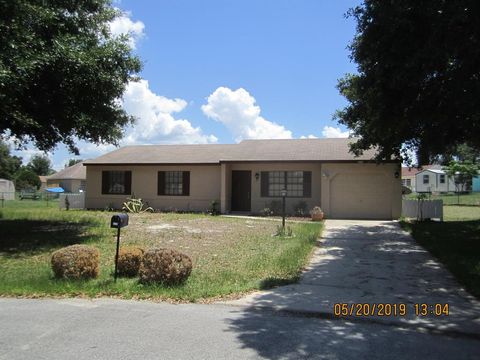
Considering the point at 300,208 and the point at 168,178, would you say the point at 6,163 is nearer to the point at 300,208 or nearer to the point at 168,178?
the point at 168,178

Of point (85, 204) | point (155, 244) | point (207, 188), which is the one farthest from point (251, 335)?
point (85, 204)

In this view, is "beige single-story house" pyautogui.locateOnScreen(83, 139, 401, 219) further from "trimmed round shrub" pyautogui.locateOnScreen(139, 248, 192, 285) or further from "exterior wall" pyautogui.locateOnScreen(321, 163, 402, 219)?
"trimmed round shrub" pyautogui.locateOnScreen(139, 248, 192, 285)

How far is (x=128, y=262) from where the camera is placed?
7.79m

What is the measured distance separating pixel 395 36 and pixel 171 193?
1704 cm

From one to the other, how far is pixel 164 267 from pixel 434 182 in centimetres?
5787

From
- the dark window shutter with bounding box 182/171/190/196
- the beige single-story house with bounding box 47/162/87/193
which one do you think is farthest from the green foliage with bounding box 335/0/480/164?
the beige single-story house with bounding box 47/162/87/193

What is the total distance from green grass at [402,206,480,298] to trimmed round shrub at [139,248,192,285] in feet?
14.7

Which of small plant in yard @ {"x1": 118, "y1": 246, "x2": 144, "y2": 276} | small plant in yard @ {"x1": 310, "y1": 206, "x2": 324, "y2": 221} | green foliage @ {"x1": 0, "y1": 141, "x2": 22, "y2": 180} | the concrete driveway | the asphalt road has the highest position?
green foliage @ {"x1": 0, "y1": 141, "x2": 22, "y2": 180}

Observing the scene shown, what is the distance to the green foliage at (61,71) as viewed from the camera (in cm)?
975

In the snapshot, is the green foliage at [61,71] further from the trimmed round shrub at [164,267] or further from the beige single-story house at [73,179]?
the beige single-story house at [73,179]

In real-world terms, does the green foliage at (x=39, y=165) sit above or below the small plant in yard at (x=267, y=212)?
above

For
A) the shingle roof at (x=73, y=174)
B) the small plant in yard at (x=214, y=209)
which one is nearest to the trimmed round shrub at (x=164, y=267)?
the small plant in yard at (x=214, y=209)

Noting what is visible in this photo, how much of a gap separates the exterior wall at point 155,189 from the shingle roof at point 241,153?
1.42 feet

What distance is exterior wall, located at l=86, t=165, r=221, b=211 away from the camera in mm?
22766
